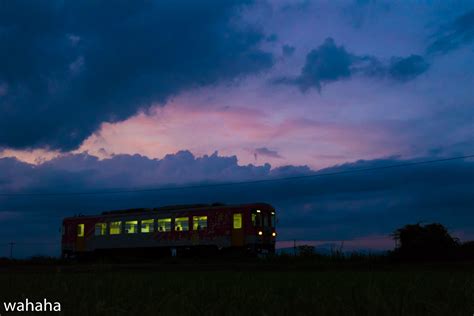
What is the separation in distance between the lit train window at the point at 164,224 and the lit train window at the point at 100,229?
5686mm

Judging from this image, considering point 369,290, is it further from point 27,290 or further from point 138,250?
point 138,250

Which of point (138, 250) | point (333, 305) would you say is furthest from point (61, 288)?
point (138, 250)

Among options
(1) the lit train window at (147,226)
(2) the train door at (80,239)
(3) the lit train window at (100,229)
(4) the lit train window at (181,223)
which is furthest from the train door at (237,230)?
(2) the train door at (80,239)

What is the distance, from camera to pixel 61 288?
5648 millimetres

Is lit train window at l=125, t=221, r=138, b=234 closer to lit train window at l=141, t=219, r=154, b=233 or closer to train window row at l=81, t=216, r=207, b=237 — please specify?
train window row at l=81, t=216, r=207, b=237

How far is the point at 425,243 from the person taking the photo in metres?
25.1

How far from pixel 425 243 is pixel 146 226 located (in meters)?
19.2

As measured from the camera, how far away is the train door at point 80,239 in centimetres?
4150

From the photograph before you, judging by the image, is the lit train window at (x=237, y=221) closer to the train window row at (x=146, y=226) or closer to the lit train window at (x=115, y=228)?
the train window row at (x=146, y=226)

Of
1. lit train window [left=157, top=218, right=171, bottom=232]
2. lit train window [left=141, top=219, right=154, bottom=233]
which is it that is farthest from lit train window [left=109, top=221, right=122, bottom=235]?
lit train window [left=157, top=218, right=171, bottom=232]

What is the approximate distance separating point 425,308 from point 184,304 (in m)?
1.80

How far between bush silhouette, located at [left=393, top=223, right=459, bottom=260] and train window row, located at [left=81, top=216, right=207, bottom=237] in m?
13.1

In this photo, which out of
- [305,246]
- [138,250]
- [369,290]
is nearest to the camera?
[369,290]

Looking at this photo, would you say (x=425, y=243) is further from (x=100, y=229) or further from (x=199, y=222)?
(x=100, y=229)
